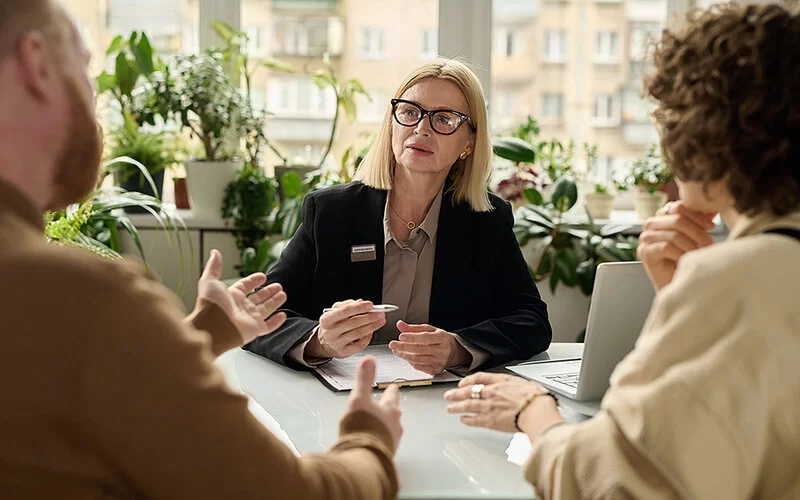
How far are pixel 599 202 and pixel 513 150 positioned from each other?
30.1 inches

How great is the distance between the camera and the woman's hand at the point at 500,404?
1231 mm

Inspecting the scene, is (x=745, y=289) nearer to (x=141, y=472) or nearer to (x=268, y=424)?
(x=141, y=472)

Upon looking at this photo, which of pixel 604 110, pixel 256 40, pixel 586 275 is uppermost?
pixel 256 40

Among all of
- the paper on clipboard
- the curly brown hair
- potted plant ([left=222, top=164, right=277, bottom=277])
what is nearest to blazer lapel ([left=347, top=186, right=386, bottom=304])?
the paper on clipboard

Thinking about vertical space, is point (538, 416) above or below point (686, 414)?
below

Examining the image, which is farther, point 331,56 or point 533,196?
point 331,56

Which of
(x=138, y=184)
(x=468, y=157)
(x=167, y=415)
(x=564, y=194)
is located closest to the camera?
(x=167, y=415)

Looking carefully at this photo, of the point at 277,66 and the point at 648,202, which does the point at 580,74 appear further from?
the point at 277,66

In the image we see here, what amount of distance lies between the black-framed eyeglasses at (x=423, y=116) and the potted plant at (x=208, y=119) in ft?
4.20

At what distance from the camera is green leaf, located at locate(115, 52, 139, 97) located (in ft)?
11.0

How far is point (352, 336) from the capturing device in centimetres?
173

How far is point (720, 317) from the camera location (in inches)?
35.2

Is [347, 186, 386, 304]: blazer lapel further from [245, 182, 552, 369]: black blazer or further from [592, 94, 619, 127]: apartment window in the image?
[592, 94, 619, 127]: apartment window

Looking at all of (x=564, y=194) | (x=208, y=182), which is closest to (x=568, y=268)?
(x=564, y=194)
